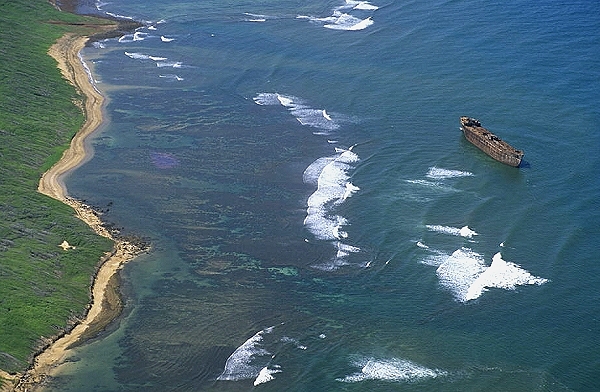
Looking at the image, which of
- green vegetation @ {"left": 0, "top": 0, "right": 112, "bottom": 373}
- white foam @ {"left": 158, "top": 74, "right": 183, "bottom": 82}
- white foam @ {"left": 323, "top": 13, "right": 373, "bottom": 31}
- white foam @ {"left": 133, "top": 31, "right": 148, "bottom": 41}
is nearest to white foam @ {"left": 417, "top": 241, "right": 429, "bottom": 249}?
Answer: green vegetation @ {"left": 0, "top": 0, "right": 112, "bottom": 373}

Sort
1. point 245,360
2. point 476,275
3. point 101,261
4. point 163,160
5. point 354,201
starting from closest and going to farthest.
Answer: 1. point 245,360
2. point 476,275
3. point 101,261
4. point 354,201
5. point 163,160

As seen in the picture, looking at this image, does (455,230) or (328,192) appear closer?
(455,230)

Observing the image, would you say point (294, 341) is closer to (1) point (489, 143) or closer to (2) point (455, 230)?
(2) point (455, 230)

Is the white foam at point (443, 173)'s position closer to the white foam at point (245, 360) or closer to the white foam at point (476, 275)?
the white foam at point (476, 275)

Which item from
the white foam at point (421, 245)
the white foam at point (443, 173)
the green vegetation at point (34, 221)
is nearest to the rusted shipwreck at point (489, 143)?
the white foam at point (443, 173)

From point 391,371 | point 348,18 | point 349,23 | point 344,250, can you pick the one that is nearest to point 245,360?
point 391,371

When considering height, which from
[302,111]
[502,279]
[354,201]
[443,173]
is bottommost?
[502,279]

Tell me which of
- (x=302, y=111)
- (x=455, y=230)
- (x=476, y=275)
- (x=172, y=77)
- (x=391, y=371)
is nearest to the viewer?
(x=391, y=371)
